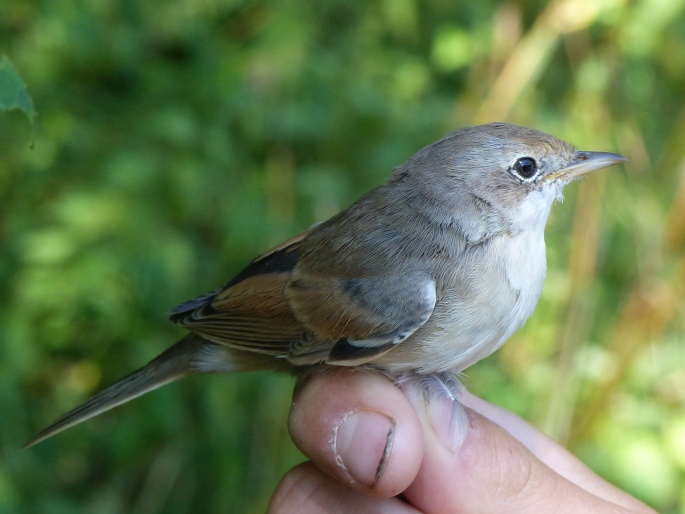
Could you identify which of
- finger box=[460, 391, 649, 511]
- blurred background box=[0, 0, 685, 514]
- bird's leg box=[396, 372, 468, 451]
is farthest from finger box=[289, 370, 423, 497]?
blurred background box=[0, 0, 685, 514]

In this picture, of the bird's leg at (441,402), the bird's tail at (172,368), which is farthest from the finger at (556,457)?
the bird's tail at (172,368)

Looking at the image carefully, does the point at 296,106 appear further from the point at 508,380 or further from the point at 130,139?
the point at 508,380

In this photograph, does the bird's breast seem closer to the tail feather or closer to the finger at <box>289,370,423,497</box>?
the finger at <box>289,370,423,497</box>

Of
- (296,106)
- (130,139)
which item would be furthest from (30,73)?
(296,106)

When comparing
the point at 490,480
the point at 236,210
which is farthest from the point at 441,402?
the point at 236,210

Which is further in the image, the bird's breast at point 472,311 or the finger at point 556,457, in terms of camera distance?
the finger at point 556,457

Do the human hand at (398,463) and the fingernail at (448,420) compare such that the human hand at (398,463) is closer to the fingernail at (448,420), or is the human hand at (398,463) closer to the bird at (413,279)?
the fingernail at (448,420)
